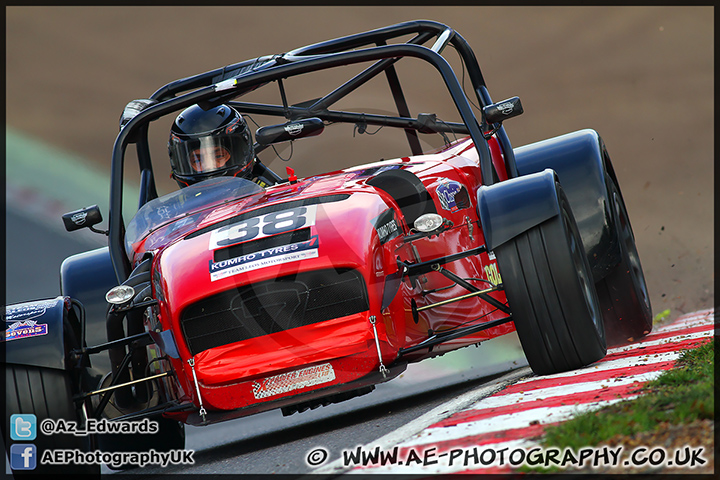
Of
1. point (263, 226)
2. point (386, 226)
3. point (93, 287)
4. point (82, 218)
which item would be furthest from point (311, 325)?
point (93, 287)

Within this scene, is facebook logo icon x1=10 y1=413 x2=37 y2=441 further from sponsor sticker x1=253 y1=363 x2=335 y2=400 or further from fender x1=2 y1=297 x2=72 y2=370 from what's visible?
sponsor sticker x1=253 y1=363 x2=335 y2=400

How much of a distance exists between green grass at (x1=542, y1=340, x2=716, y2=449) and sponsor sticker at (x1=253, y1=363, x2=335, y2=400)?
1.37 meters

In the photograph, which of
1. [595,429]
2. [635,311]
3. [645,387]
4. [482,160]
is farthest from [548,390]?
[635,311]

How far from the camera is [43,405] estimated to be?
3.75 m

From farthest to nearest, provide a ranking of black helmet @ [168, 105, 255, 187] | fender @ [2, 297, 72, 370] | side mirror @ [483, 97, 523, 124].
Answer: black helmet @ [168, 105, 255, 187], side mirror @ [483, 97, 523, 124], fender @ [2, 297, 72, 370]

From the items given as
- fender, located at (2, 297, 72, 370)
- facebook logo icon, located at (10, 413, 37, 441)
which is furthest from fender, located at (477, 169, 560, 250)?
facebook logo icon, located at (10, 413, 37, 441)

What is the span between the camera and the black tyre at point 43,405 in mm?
3676

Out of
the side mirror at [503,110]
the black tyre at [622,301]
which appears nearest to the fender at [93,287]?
the side mirror at [503,110]

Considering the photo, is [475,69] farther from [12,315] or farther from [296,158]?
[12,315]

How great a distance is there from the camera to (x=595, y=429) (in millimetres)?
2223

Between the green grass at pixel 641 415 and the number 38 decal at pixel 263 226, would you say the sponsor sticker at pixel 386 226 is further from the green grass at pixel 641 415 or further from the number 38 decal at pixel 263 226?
the green grass at pixel 641 415

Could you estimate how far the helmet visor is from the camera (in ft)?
17.4

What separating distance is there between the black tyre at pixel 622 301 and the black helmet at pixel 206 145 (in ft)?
8.06

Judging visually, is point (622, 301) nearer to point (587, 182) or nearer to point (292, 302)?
point (587, 182)
